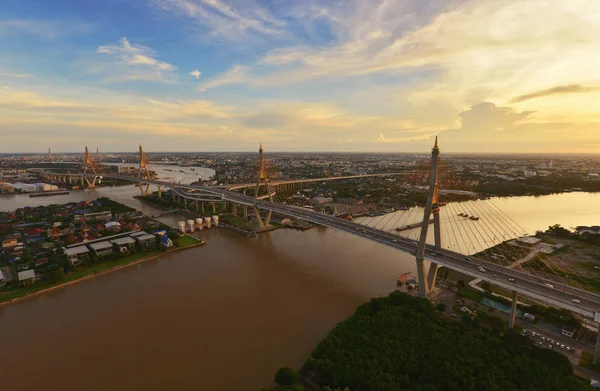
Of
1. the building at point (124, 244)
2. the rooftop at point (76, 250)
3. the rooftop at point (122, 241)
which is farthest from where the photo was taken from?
the rooftop at point (122, 241)

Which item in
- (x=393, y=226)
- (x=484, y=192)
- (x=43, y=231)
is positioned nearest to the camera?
(x=43, y=231)

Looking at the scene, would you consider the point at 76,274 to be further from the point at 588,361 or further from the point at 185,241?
the point at 588,361

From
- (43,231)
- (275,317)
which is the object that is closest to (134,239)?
(43,231)

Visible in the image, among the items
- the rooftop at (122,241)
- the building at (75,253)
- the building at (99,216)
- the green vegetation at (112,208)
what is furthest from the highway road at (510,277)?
the green vegetation at (112,208)

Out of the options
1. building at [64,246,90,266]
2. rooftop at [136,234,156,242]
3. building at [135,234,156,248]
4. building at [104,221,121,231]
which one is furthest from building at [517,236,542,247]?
building at [104,221,121,231]

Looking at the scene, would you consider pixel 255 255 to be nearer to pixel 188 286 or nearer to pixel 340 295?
pixel 188 286

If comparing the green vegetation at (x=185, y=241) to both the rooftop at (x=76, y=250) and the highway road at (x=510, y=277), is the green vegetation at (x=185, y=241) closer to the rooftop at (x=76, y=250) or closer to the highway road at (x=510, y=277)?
the rooftop at (x=76, y=250)

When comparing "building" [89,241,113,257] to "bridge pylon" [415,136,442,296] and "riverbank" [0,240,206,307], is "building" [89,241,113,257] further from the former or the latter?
"bridge pylon" [415,136,442,296]
